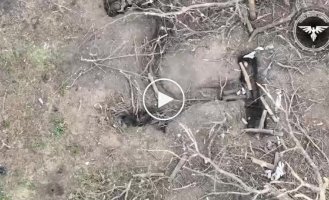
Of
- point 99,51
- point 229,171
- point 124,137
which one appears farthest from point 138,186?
point 99,51

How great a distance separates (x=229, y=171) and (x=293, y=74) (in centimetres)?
108

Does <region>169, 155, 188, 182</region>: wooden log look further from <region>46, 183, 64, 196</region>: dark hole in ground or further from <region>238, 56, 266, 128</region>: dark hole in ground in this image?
<region>46, 183, 64, 196</region>: dark hole in ground

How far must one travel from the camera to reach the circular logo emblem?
16.3 ft

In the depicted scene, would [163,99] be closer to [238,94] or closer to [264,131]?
[238,94]

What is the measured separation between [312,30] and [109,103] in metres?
2.03

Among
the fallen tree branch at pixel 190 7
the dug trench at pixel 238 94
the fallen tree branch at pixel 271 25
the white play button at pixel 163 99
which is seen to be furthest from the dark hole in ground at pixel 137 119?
the fallen tree branch at pixel 271 25

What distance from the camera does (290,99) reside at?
16.2 ft

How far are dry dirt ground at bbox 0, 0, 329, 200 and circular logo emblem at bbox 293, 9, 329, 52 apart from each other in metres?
0.11

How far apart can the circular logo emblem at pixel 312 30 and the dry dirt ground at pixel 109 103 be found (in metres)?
0.11

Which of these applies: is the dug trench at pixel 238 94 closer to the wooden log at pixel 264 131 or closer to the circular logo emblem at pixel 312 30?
the wooden log at pixel 264 131

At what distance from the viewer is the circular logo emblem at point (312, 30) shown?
16.3ft

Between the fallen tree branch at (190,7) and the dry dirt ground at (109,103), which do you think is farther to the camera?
the dry dirt ground at (109,103)

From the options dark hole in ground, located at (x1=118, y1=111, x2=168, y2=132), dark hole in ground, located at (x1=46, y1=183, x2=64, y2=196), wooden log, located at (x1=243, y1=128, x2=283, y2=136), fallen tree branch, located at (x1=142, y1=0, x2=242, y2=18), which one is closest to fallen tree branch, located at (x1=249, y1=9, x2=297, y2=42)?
fallen tree branch, located at (x1=142, y1=0, x2=242, y2=18)

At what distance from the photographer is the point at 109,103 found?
4.96 m
